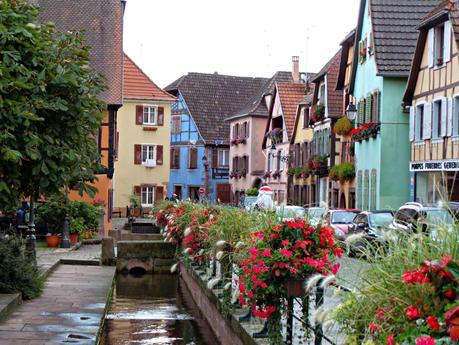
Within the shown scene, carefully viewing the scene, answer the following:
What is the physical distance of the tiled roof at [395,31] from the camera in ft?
130

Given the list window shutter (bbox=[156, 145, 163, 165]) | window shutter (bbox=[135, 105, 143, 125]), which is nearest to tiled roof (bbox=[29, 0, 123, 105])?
window shutter (bbox=[135, 105, 143, 125])

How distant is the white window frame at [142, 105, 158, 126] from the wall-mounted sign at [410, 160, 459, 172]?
101 feet

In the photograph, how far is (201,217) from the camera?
59.3 feet

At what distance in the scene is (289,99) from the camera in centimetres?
6350

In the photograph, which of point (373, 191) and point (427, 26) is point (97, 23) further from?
point (427, 26)

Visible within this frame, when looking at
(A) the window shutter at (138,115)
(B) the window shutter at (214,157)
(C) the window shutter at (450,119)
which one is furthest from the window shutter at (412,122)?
(B) the window shutter at (214,157)

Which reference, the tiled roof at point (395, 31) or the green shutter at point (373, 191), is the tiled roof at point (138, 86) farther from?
the green shutter at point (373, 191)

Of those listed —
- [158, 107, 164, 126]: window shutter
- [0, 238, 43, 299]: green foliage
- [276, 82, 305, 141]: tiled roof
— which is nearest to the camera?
[0, 238, 43, 299]: green foliage

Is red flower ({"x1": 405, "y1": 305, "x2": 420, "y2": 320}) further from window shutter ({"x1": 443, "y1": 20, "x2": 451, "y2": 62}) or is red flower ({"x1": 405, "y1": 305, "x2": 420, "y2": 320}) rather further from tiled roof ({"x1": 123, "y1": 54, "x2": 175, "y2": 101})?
tiled roof ({"x1": 123, "y1": 54, "x2": 175, "y2": 101})

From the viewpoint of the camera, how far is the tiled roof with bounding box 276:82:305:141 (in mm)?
63094

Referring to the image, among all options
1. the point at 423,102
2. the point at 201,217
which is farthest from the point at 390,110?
the point at 201,217

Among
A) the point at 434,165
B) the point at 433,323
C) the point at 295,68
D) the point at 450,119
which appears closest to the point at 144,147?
the point at 295,68

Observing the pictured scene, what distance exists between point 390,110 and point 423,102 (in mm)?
3865

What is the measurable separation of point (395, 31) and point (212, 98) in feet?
134
